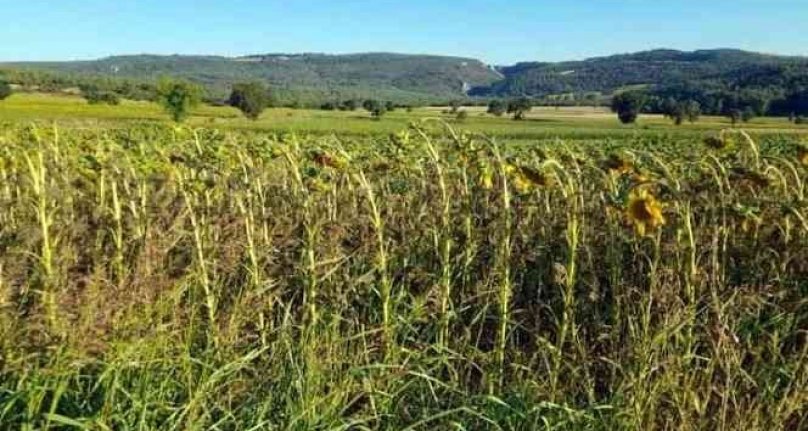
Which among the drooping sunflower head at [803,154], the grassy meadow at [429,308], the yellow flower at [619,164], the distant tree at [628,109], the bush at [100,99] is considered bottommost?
the bush at [100,99]

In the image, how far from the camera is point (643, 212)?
2.88 metres

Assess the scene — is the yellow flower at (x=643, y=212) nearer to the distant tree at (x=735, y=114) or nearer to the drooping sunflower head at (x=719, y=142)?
the drooping sunflower head at (x=719, y=142)

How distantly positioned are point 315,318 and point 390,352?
323 millimetres

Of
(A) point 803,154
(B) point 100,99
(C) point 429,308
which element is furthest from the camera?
(B) point 100,99

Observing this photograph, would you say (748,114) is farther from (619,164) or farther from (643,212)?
(643,212)

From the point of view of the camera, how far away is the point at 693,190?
3.51 m

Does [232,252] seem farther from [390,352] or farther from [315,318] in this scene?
[390,352]

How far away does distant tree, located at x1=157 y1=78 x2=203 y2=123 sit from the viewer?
78.8 metres

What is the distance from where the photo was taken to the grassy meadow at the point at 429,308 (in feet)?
8.85

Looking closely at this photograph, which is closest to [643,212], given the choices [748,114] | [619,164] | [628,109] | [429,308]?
[619,164]

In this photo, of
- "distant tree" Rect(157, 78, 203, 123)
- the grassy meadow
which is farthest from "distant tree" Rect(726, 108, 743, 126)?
the grassy meadow

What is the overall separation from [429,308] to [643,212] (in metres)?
1.12

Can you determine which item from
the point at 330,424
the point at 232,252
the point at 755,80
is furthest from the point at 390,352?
the point at 755,80

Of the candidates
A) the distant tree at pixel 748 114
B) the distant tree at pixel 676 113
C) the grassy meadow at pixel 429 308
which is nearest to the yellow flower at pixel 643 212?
the grassy meadow at pixel 429 308
